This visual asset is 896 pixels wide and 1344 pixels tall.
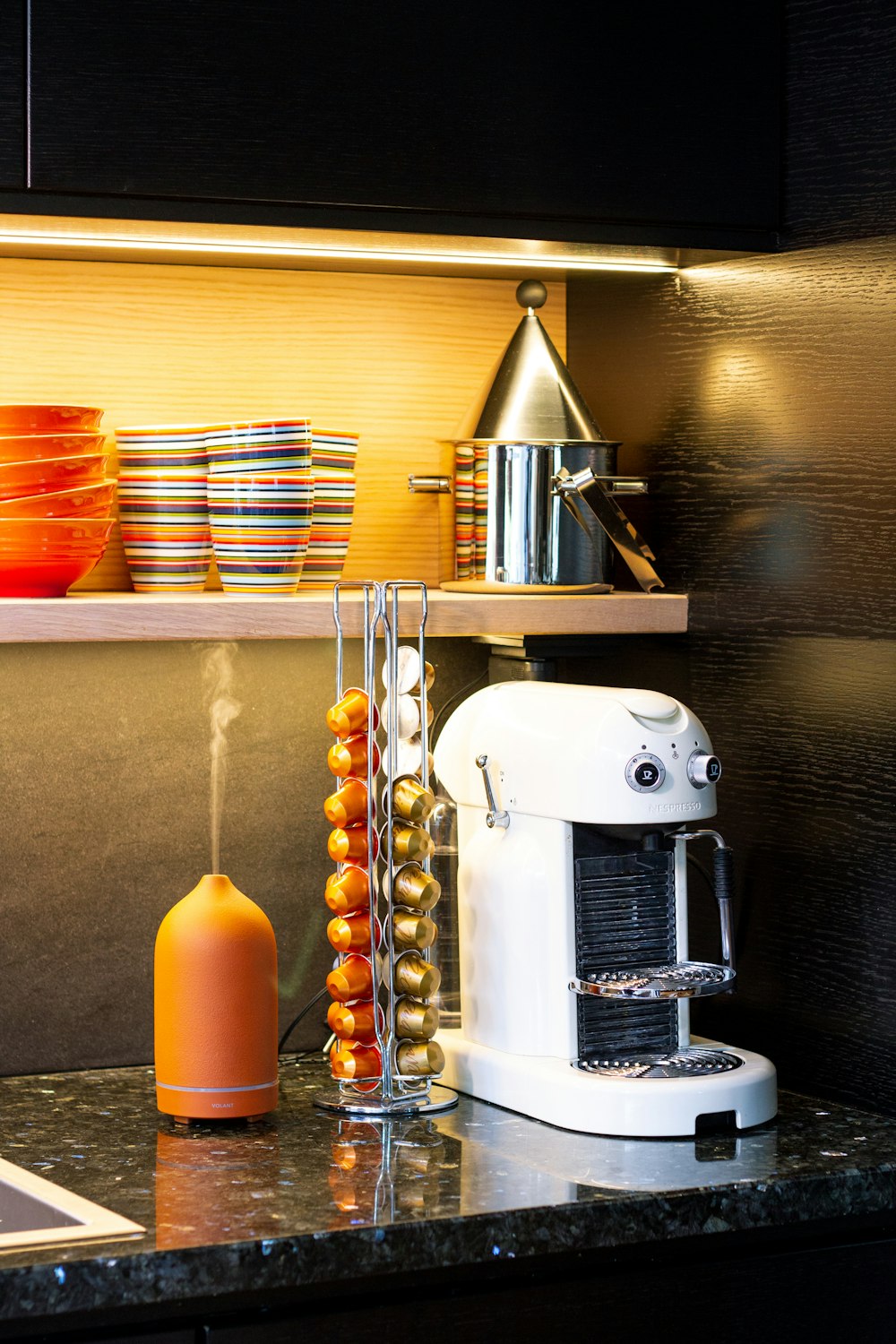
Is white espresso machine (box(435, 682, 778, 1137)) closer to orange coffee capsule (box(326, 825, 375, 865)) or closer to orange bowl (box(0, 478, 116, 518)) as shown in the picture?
orange coffee capsule (box(326, 825, 375, 865))

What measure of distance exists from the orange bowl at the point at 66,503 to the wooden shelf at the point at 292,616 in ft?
0.27

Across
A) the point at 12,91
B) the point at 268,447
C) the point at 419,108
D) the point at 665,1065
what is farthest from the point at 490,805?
the point at 12,91

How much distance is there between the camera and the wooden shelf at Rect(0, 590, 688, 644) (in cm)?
165

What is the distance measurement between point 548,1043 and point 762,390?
70 cm

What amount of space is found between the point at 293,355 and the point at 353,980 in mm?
724

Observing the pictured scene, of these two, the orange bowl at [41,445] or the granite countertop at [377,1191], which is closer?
the granite countertop at [377,1191]

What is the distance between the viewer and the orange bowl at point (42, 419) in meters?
1.65

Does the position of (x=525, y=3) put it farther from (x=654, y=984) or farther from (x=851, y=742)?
(x=654, y=984)

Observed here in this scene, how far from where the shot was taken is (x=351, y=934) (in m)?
1.74

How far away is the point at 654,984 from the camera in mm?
1645

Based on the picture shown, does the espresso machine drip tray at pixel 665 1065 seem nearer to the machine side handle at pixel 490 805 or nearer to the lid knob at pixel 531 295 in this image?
the machine side handle at pixel 490 805

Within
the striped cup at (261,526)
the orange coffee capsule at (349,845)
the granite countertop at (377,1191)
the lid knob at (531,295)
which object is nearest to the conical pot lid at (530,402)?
the lid knob at (531,295)

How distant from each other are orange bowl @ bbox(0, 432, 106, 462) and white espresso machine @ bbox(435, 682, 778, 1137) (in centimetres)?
49

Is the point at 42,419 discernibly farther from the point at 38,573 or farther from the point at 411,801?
the point at 411,801
